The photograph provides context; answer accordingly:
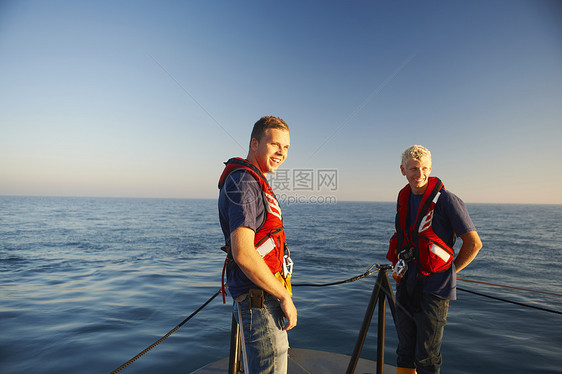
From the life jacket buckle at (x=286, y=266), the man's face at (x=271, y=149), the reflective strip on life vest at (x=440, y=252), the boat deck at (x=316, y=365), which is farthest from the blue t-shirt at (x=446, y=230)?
the man's face at (x=271, y=149)

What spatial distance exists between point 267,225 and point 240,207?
0.34m

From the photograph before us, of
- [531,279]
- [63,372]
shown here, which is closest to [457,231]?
[63,372]

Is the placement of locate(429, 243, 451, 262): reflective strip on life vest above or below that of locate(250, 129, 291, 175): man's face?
below

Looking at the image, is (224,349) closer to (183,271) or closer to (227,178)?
(227,178)

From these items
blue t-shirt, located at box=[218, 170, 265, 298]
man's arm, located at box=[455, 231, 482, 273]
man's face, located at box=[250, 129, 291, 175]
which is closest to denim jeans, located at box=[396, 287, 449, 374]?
man's arm, located at box=[455, 231, 482, 273]

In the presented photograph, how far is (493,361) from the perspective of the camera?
Result: 506cm

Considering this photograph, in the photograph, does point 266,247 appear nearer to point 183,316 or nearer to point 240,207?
point 240,207

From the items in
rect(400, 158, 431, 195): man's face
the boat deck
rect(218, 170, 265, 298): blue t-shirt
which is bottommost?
the boat deck

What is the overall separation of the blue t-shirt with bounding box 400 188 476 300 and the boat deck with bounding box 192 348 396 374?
1581 mm

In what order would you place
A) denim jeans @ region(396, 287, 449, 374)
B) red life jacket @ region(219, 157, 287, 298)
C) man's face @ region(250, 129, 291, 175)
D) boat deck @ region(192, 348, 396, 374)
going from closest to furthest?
red life jacket @ region(219, 157, 287, 298) < man's face @ region(250, 129, 291, 175) < denim jeans @ region(396, 287, 449, 374) < boat deck @ region(192, 348, 396, 374)

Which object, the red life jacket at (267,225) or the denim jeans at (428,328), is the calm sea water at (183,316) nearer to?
the denim jeans at (428,328)

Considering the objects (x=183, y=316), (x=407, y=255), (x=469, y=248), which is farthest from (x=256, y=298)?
(x=183, y=316)

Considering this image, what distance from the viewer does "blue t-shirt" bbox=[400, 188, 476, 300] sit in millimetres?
2611

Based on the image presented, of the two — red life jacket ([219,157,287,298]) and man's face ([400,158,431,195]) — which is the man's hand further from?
man's face ([400,158,431,195])
